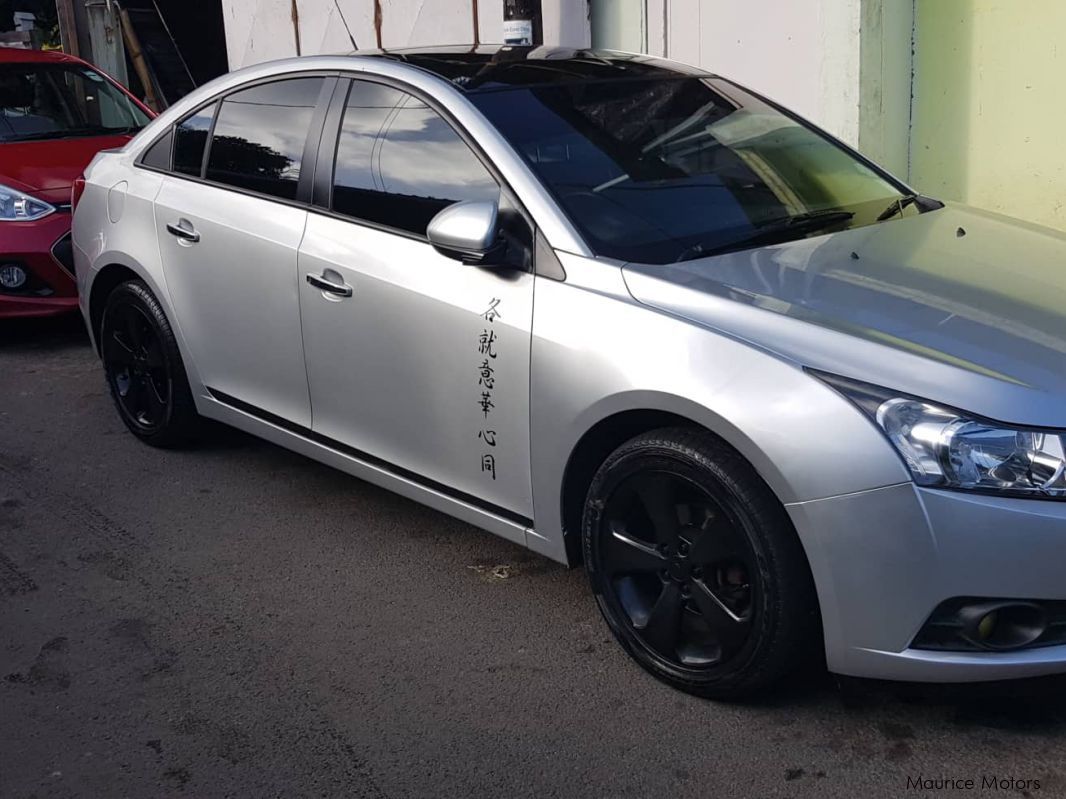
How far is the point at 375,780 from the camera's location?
313cm

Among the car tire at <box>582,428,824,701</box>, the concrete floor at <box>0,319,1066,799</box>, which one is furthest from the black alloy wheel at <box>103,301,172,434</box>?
the car tire at <box>582,428,824,701</box>

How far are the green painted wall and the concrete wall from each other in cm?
269

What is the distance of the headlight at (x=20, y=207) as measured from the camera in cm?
730

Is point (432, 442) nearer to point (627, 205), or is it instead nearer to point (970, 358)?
point (627, 205)

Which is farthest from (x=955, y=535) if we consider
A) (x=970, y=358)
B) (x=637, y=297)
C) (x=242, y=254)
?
(x=242, y=254)

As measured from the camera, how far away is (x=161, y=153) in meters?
5.32

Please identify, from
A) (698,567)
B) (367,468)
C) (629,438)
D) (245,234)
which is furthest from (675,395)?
(245,234)

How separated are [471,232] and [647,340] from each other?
649mm

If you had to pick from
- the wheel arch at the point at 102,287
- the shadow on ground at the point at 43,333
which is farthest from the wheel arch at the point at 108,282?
the shadow on ground at the point at 43,333

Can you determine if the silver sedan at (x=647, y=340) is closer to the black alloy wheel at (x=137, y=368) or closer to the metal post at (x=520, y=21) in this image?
the black alloy wheel at (x=137, y=368)

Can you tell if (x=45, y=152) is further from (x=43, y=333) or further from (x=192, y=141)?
(x=192, y=141)

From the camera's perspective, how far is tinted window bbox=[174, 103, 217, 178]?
16.8ft

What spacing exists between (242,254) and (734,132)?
179 centimetres

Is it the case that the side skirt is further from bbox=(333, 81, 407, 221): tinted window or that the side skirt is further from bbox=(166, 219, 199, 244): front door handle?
bbox=(333, 81, 407, 221): tinted window
